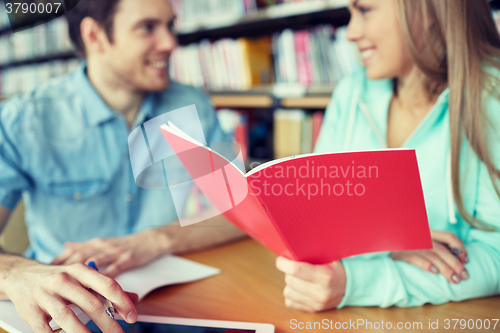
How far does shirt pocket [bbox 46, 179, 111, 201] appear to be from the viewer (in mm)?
1020

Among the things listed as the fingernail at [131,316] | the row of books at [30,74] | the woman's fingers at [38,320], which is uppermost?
the row of books at [30,74]

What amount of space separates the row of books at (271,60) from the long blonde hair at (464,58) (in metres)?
0.93

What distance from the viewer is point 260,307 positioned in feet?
1.90

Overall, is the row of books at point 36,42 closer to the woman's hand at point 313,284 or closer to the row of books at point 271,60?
the row of books at point 271,60

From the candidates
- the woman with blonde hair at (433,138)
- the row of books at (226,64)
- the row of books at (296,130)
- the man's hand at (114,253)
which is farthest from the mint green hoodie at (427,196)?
the row of books at (226,64)

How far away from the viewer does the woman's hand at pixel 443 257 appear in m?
0.58

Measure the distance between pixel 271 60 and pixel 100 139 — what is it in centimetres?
123

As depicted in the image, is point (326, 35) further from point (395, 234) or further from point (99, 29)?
point (395, 234)

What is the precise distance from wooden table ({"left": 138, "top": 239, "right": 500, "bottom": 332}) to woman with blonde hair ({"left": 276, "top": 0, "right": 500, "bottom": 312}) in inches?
0.6

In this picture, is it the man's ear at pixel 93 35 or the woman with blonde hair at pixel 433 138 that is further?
the man's ear at pixel 93 35

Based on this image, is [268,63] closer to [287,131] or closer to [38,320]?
[287,131]

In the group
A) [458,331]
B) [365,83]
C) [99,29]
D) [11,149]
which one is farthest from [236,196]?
[99,29]

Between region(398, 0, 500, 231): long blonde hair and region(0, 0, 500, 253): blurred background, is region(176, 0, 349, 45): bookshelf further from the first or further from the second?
region(398, 0, 500, 231): long blonde hair

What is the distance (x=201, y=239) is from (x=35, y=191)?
539 mm
